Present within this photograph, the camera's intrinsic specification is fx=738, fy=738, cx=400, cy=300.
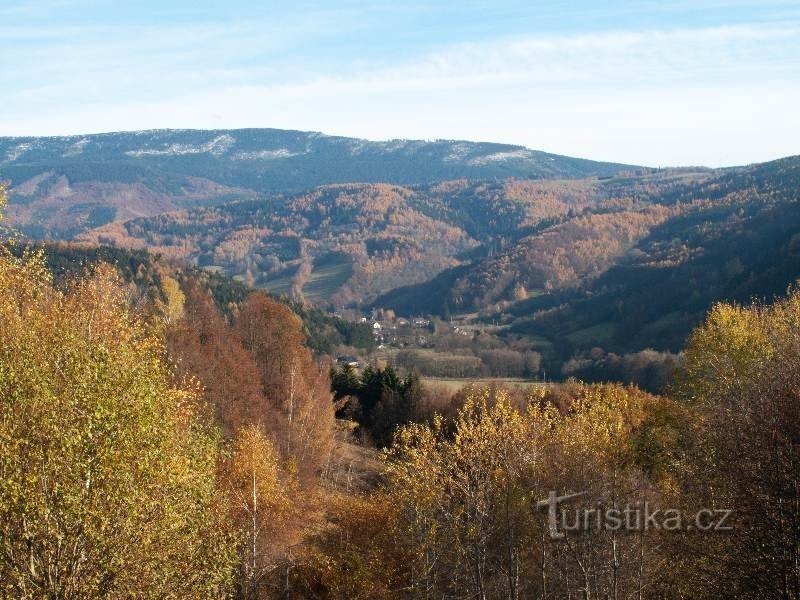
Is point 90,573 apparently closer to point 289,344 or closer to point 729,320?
point 289,344

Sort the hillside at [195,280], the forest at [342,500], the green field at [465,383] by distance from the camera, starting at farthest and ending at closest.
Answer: the hillside at [195,280] < the green field at [465,383] < the forest at [342,500]

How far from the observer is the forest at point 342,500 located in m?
18.0

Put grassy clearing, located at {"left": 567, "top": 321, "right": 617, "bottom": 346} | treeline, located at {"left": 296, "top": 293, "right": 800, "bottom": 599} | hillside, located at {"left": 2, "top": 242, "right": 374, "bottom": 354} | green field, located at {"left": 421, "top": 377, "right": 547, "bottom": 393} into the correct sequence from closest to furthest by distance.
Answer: treeline, located at {"left": 296, "top": 293, "right": 800, "bottom": 599}, green field, located at {"left": 421, "top": 377, "right": 547, "bottom": 393}, hillside, located at {"left": 2, "top": 242, "right": 374, "bottom": 354}, grassy clearing, located at {"left": 567, "top": 321, "right": 617, "bottom": 346}

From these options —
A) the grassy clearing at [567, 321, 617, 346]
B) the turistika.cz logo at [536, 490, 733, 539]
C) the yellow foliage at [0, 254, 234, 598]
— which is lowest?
the grassy clearing at [567, 321, 617, 346]

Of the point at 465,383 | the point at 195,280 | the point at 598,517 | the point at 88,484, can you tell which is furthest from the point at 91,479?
the point at 195,280

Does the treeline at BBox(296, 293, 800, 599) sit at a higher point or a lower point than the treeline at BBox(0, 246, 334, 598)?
lower

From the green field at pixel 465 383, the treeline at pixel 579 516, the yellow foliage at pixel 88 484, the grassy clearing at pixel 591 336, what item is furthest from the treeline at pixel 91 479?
the grassy clearing at pixel 591 336

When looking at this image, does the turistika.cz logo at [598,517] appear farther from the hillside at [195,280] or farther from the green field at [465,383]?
the hillside at [195,280]

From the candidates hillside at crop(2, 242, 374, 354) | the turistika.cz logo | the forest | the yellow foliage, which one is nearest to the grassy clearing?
hillside at crop(2, 242, 374, 354)

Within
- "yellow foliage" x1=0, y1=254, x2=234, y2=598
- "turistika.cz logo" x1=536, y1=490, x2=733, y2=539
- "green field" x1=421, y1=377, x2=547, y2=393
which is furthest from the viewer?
"green field" x1=421, y1=377, x2=547, y2=393

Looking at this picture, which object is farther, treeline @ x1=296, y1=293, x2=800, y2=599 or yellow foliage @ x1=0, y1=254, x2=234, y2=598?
treeline @ x1=296, y1=293, x2=800, y2=599

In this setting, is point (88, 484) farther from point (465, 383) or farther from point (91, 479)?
point (465, 383)

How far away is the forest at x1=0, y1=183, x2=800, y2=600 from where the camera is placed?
59.1 ft

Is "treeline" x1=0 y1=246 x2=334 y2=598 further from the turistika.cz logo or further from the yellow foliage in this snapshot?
the turistika.cz logo
